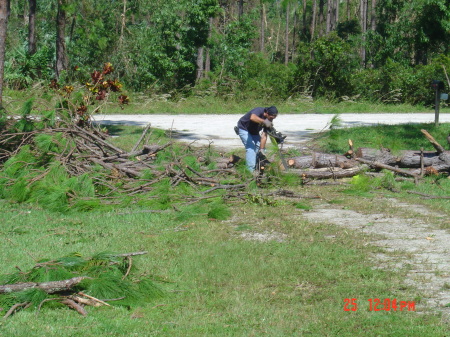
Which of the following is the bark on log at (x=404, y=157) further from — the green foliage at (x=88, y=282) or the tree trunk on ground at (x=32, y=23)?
the tree trunk on ground at (x=32, y=23)

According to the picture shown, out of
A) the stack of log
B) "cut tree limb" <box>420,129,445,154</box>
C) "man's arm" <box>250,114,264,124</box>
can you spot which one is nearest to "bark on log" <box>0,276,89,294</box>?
"man's arm" <box>250,114,264,124</box>

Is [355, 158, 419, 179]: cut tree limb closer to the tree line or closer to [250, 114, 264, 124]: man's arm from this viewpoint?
[250, 114, 264, 124]: man's arm

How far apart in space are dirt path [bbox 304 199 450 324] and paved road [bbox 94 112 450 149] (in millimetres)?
5048

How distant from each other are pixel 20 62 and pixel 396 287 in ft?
69.0

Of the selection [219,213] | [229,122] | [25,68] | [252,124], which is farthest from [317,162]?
[25,68]

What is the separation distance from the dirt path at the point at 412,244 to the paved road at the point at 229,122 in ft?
16.6

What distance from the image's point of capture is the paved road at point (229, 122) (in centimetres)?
1542

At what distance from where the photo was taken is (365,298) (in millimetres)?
5133

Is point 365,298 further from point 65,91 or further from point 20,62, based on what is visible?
point 20,62
